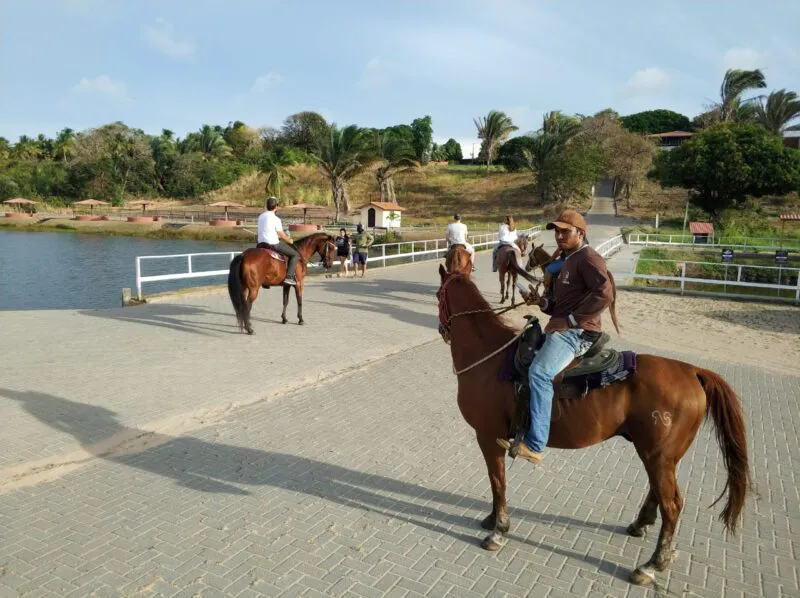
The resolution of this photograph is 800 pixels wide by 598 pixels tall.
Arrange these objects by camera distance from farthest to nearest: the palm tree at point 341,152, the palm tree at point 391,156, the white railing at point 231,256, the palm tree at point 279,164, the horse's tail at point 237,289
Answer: the palm tree at point 279,164
the palm tree at point 391,156
the palm tree at point 341,152
the white railing at point 231,256
the horse's tail at point 237,289

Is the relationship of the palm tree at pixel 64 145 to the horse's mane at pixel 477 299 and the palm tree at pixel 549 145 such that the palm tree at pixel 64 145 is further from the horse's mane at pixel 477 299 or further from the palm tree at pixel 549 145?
the horse's mane at pixel 477 299

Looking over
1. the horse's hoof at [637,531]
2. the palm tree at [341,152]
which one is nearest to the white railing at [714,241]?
the palm tree at [341,152]

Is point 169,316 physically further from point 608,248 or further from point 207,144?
point 207,144

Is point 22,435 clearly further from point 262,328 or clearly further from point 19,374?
point 262,328

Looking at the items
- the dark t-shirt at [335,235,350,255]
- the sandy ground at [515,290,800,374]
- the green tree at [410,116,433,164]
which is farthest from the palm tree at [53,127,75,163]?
the sandy ground at [515,290,800,374]

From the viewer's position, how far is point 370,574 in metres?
3.73

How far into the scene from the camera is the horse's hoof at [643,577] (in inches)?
145

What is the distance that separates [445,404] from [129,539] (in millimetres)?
4185

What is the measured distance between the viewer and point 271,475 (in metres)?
5.11

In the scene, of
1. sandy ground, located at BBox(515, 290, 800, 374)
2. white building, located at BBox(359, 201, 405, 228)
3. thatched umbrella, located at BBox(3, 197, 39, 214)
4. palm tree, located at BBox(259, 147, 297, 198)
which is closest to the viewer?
sandy ground, located at BBox(515, 290, 800, 374)

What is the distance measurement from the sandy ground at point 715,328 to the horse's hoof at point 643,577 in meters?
7.34

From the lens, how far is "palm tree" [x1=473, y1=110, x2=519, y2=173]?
73.6 m

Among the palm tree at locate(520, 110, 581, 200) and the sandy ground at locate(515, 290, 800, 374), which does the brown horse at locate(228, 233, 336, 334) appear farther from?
the palm tree at locate(520, 110, 581, 200)

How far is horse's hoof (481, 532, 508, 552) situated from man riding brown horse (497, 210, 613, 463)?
727mm
